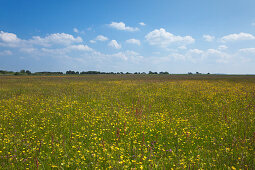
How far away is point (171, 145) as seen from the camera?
4.63 m

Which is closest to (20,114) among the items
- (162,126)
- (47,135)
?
(47,135)

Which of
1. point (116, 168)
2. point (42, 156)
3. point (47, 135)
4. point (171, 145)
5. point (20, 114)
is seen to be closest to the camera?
point (116, 168)

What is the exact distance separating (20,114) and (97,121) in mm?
4525

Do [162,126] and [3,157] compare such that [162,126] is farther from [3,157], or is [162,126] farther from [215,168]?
[3,157]

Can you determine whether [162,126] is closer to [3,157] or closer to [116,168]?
[116,168]

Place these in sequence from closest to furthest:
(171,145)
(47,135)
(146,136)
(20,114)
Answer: (171,145) → (146,136) → (47,135) → (20,114)

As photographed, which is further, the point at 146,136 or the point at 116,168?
the point at 146,136

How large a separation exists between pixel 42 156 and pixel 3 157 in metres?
1.20

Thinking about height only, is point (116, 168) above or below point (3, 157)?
above

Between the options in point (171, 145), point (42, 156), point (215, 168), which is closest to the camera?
point (215, 168)

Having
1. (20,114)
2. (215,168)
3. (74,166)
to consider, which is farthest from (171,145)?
(20,114)

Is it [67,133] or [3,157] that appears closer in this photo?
[3,157]

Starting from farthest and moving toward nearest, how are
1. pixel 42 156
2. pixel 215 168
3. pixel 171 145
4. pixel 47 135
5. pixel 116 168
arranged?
1. pixel 47 135
2. pixel 171 145
3. pixel 42 156
4. pixel 215 168
5. pixel 116 168

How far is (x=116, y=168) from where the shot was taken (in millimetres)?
3127
